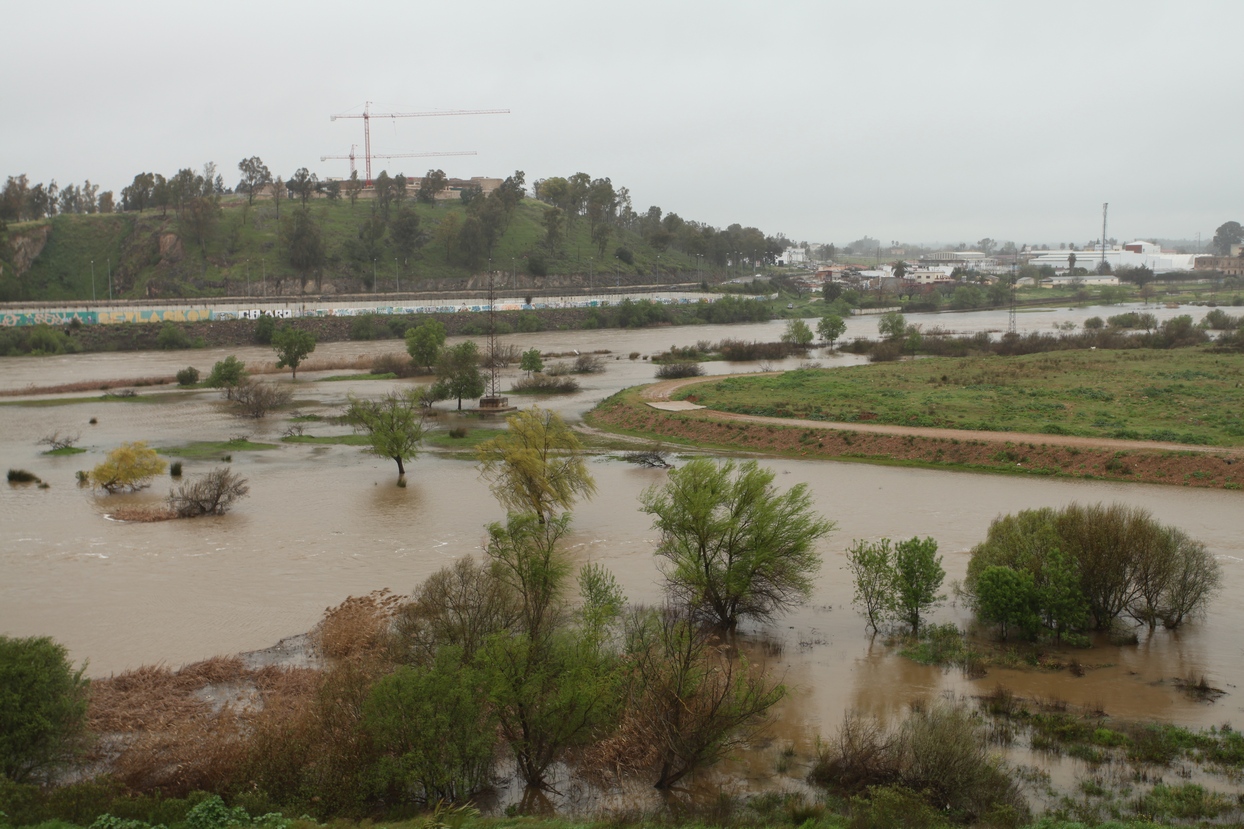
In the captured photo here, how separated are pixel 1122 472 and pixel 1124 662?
601 inches

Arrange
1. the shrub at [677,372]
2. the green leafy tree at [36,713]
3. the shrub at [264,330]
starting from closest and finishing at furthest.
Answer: the green leafy tree at [36,713] < the shrub at [677,372] < the shrub at [264,330]

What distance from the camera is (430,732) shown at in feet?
36.8

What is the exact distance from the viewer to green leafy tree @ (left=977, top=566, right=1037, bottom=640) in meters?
16.4

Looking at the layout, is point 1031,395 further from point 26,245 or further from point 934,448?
point 26,245

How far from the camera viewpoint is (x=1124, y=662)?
51.6ft

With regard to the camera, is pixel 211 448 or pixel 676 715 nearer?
pixel 676 715

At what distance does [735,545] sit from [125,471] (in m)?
19.4

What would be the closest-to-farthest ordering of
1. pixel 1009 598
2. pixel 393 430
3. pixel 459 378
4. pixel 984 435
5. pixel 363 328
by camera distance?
pixel 1009 598, pixel 393 430, pixel 984 435, pixel 459 378, pixel 363 328

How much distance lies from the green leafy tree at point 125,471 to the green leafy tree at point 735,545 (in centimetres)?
1793

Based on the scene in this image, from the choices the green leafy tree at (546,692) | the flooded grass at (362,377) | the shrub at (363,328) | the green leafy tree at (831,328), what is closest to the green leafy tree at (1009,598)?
the green leafy tree at (546,692)

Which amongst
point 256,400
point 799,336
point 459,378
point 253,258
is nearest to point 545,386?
point 459,378

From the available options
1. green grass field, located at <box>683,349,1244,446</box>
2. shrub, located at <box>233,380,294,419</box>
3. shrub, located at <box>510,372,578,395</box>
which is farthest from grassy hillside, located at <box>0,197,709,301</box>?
green grass field, located at <box>683,349,1244,446</box>

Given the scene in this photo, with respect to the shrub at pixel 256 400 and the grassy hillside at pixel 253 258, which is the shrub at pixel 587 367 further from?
the grassy hillside at pixel 253 258

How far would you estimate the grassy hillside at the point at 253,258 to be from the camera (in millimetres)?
91188
